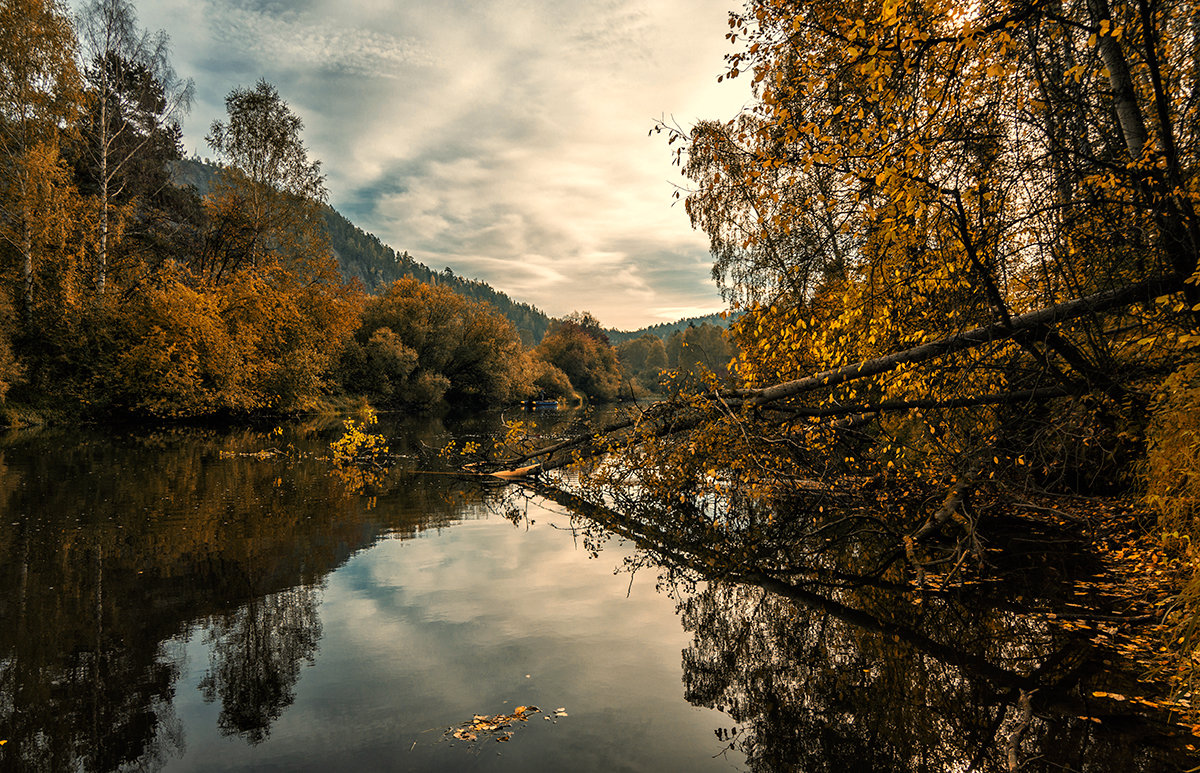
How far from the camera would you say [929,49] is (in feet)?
15.2

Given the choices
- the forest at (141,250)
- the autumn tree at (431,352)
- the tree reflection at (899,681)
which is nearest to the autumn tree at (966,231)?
the tree reflection at (899,681)

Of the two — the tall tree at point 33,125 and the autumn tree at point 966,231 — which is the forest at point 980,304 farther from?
the tall tree at point 33,125

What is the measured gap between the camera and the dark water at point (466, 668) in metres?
3.53

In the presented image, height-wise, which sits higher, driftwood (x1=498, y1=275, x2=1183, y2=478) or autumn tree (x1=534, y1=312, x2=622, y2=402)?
autumn tree (x1=534, y1=312, x2=622, y2=402)

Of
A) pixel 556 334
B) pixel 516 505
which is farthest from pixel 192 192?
pixel 556 334

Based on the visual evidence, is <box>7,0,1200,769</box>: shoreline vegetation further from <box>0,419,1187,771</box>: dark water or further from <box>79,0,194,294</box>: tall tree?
<box>79,0,194,294</box>: tall tree

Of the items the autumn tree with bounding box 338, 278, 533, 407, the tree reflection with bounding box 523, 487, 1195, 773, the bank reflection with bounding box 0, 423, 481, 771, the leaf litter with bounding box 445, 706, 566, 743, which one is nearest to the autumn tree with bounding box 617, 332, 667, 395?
the autumn tree with bounding box 338, 278, 533, 407

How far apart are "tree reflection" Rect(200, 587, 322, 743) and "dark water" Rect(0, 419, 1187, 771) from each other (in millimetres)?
21

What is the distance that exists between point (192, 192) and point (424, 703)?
37.6 metres

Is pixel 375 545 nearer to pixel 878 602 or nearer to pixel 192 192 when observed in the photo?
pixel 878 602

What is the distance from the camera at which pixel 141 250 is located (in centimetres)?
2938

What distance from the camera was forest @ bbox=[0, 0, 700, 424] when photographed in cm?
2192

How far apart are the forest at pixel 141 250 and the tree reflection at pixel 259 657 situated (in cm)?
2170

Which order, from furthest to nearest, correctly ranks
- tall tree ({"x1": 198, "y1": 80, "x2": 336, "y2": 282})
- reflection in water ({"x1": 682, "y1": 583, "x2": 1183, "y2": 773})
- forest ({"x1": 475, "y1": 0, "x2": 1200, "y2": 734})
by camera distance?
tall tree ({"x1": 198, "y1": 80, "x2": 336, "y2": 282})
forest ({"x1": 475, "y1": 0, "x2": 1200, "y2": 734})
reflection in water ({"x1": 682, "y1": 583, "x2": 1183, "y2": 773})
